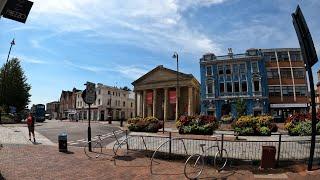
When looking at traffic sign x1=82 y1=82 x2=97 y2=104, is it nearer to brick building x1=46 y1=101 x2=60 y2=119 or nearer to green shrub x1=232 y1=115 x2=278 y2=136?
green shrub x1=232 y1=115 x2=278 y2=136

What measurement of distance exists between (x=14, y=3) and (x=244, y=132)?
2417 centimetres

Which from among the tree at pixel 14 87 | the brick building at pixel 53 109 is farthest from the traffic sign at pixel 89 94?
the brick building at pixel 53 109

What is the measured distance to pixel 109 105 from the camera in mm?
99250

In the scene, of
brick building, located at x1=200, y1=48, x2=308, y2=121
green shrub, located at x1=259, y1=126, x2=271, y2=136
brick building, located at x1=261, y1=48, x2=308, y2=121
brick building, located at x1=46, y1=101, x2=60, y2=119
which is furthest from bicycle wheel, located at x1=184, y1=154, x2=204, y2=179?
brick building, located at x1=46, y1=101, x2=60, y2=119

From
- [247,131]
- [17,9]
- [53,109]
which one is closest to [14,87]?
[247,131]

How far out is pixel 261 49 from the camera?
198ft

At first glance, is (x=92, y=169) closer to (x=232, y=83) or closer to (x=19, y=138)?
(x=19, y=138)

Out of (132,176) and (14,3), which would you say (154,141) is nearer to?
(132,176)

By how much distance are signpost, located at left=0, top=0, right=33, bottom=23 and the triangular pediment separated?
6164cm

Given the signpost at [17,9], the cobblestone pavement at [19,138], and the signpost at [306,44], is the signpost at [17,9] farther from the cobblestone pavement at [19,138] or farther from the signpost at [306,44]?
the cobblestone pavement at [19,138]

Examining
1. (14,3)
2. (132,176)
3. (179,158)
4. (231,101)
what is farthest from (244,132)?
(231,101)

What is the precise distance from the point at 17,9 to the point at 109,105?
9125cm

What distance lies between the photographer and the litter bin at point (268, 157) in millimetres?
12086

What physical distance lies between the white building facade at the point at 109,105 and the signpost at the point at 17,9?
281ft
